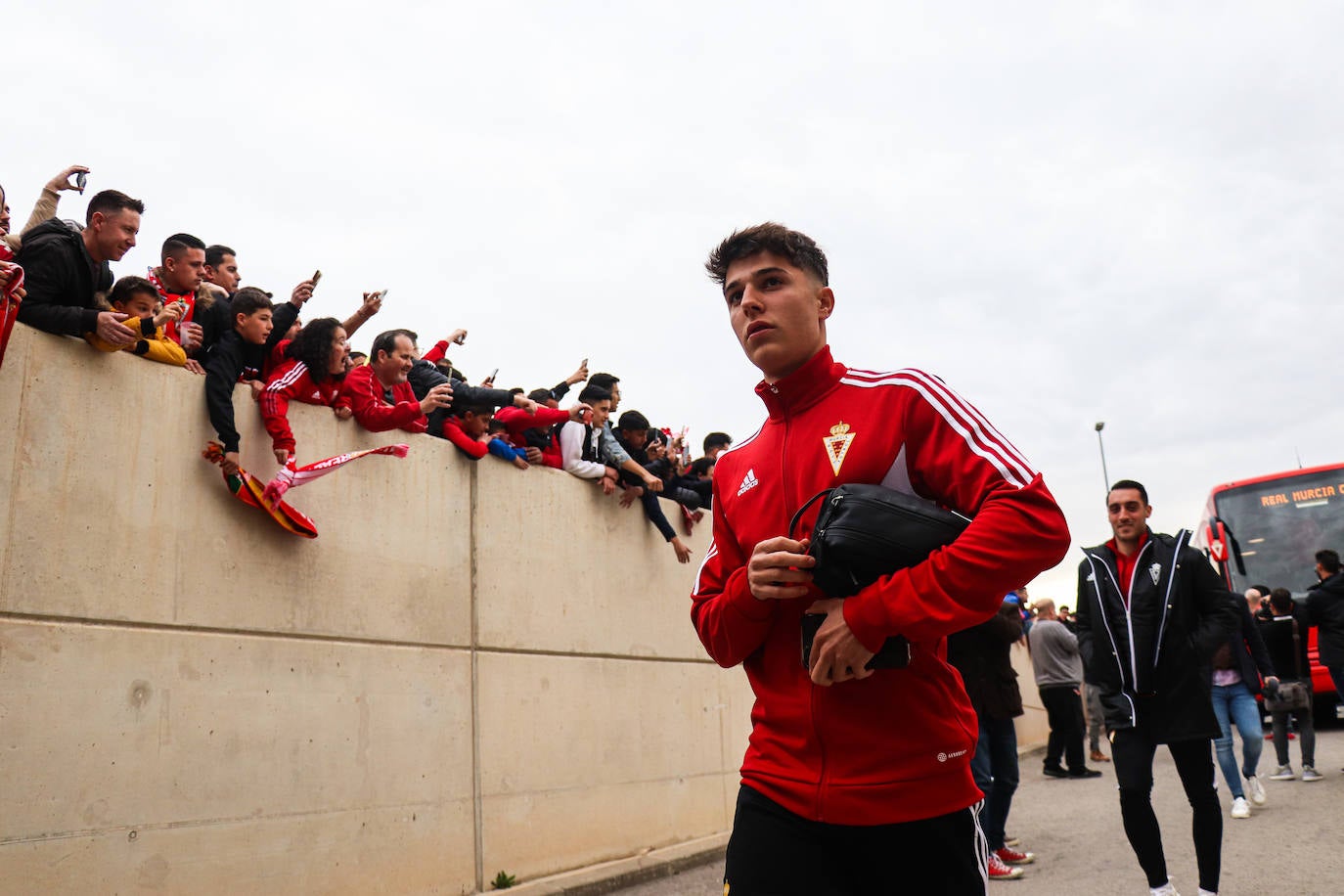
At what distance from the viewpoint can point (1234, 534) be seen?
A: 1742 cm

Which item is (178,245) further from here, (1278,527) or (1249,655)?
(1278,527)

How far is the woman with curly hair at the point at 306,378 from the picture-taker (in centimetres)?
577

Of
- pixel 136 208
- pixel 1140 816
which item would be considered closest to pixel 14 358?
pixel 136 208

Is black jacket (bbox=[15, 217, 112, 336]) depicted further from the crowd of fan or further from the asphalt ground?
the asphalt ground

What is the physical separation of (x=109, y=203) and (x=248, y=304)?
85 centimetres

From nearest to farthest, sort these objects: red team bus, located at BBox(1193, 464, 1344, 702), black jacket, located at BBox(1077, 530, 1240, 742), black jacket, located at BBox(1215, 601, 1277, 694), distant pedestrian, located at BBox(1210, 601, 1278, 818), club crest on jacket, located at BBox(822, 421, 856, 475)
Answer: club crest on jacket, located at BBox(822, 421, 856, 475)
black jacket, located at BBox(1077, 530, 1240, 742)
distant pedestrian, located at BBox(1210, 601, 1278, 818)
black jacket, located at BBox(1215, 601, 1277, 694)
red team bus, located at BBox(1193, 464, 1344, 702)

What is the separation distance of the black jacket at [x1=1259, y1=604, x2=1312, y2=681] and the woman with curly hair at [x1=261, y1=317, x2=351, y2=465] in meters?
10.5

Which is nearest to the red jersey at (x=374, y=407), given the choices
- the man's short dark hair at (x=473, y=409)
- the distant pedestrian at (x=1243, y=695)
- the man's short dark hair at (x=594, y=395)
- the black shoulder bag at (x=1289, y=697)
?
the man's short dark hair at (x=473, y=409)

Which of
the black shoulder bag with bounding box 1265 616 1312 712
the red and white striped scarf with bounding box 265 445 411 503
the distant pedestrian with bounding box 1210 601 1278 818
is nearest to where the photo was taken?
the red and white striped scarf with bounding box 265 445 411 503

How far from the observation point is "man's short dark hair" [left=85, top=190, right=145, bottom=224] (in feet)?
17.7

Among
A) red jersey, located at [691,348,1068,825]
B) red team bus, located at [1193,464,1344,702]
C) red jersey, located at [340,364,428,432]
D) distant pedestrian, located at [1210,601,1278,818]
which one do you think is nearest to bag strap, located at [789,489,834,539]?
red jersey, located at [691,348,1068,825]

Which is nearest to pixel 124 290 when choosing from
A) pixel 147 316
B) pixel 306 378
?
pixel 147 316

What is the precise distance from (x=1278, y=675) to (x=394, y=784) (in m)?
10.5

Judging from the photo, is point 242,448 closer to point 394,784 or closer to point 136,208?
point 136,208
